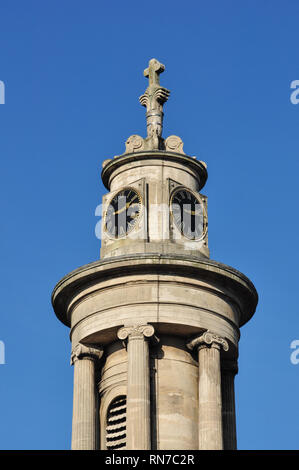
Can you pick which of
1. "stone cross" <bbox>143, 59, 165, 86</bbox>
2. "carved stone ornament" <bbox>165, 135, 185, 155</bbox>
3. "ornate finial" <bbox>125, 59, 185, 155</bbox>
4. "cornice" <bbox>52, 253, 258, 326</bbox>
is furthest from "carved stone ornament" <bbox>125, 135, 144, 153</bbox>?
A: "cornice" <bbox>52, 253, 258, 326</bbox>

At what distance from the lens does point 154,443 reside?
193 feet

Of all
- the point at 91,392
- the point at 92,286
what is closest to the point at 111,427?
the point at 91,392

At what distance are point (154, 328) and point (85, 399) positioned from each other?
3.68 meters

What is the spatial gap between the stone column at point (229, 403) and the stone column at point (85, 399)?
4803 millimetres

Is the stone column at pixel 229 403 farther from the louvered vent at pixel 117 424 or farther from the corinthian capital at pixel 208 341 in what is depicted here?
the louvered vent at pixel 117 424

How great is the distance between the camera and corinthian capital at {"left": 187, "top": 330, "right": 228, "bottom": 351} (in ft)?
200

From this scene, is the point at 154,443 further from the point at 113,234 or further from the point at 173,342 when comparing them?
the point at 113,234

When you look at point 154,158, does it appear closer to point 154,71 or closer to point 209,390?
point 154,71

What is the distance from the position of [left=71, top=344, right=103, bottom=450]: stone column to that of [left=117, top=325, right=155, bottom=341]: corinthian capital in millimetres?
1929

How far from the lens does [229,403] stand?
62312mm

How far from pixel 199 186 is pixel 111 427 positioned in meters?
11.3

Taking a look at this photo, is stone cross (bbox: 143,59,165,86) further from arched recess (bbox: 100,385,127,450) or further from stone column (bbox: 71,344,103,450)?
arched recess (bbox: 100,385,127,450)

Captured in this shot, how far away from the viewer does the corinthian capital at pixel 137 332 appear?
60.2m
